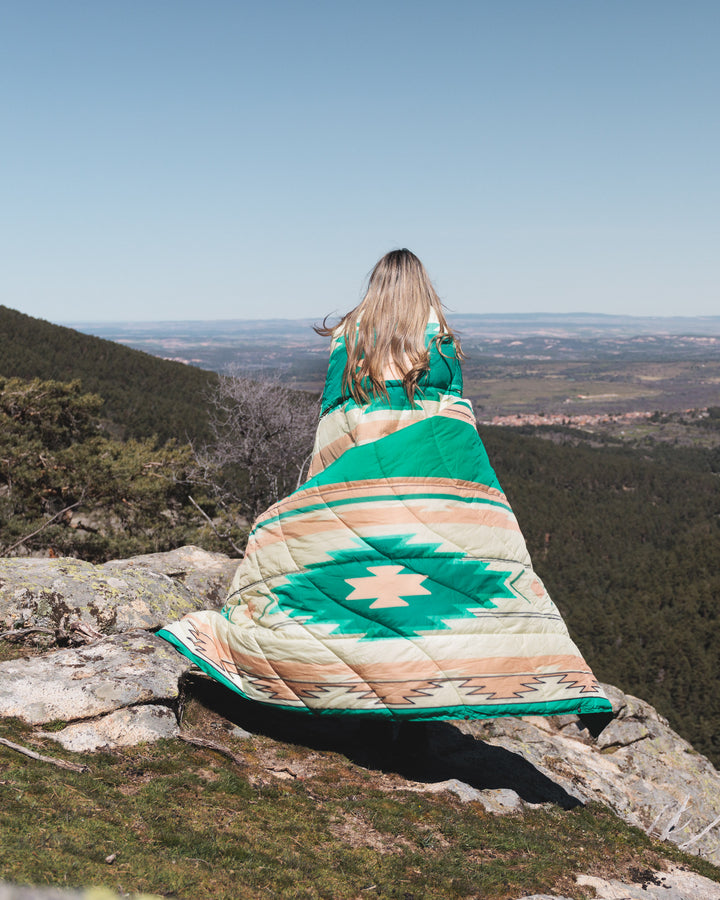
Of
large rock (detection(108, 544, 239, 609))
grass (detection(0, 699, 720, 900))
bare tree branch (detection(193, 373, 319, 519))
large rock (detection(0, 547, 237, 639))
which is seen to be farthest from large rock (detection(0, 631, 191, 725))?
bare tree branch (detection(193, 373, 319, 519))

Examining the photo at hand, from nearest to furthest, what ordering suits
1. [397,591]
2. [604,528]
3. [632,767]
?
[397,591] → [632,767] → [604,528]

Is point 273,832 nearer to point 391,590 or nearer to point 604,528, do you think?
point 391,590

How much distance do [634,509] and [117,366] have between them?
3321 inches

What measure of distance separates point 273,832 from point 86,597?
12.5ft

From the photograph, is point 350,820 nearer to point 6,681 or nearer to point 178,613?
point 6,681

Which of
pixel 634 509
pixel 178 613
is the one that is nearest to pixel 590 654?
pixel 634 509

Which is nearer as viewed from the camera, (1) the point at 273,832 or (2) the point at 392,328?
(1) the point at 273,832

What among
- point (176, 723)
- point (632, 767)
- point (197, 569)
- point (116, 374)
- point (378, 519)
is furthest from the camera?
point (116, 374)

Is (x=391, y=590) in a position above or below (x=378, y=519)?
below

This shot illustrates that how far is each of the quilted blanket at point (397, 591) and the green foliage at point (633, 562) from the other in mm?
56309

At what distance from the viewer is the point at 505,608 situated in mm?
4238

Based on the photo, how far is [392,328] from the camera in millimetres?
4316

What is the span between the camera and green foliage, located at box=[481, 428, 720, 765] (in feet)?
190

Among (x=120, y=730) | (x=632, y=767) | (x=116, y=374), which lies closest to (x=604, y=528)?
(x=116, y=374)
